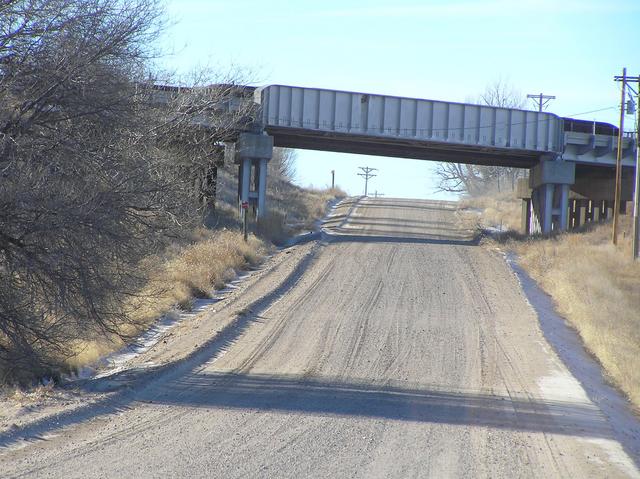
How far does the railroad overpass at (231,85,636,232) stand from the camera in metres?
42.6

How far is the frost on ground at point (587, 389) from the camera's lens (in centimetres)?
1024

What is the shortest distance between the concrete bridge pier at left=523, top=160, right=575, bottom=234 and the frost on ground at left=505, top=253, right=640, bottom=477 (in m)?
24.7

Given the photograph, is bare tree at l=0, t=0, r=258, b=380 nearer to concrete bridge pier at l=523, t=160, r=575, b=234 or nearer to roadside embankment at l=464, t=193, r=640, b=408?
roadside embankment at l=464, t=193, r=640, b=408

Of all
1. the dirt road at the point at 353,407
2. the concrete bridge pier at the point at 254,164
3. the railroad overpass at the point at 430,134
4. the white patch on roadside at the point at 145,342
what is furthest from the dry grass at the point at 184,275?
the railroad overpass at the point at 430,134

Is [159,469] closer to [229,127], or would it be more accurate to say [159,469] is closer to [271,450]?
[271,450]

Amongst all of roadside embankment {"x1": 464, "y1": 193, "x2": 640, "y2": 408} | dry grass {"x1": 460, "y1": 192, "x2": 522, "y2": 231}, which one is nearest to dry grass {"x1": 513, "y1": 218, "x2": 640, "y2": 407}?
roadside embankment {"x1": 464, "y1": 193, "x2": 640, "y2": 408}

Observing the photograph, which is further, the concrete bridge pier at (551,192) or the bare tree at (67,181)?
the concrete bridge pier at (551,192)

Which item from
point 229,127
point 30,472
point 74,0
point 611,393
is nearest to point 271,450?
point 30,472

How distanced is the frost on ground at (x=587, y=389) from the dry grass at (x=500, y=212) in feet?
112

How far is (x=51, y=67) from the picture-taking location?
44.7 ft

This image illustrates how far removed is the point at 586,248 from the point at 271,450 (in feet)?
99.7

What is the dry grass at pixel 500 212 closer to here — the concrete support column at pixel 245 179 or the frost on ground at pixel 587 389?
the concrete support column at pixel 245 179

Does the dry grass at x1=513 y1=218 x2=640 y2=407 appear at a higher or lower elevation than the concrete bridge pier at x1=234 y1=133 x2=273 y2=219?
lower

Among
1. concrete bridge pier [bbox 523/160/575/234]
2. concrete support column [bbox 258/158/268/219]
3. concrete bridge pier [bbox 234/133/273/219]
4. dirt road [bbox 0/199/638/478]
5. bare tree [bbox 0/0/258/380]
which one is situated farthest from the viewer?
concrete bridge pier [bbox 523/160/575/234]
